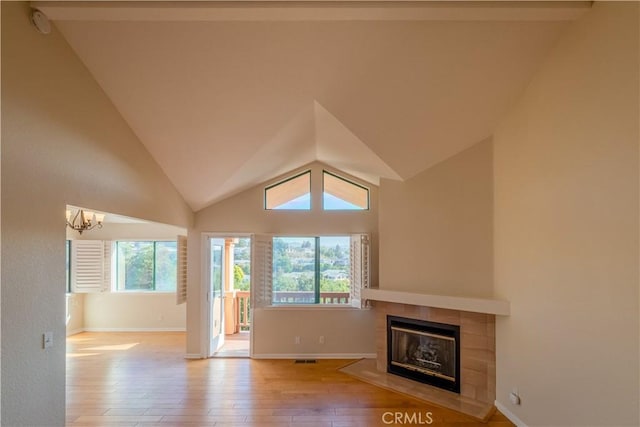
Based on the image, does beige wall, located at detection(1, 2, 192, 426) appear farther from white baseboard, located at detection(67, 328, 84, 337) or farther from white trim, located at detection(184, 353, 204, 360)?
white baseboard, located at detection(67, 328, 84, 337)

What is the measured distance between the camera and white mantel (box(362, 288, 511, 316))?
3688 millimetres

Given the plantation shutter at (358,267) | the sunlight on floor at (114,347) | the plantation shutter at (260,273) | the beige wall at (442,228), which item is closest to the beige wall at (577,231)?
the beige wall at (442,228)

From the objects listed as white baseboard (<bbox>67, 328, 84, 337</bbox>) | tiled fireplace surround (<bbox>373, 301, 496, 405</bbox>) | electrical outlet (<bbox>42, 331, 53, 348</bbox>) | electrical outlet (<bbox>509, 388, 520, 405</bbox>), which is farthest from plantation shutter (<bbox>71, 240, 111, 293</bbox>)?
electrical outlet (<bbox>509, 388, 520, 405</bbox>)

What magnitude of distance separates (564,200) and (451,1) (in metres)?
1.76

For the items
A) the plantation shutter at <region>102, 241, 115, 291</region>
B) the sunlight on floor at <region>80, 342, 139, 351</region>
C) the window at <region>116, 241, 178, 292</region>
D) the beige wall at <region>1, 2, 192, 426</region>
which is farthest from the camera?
the window at <region>116, 241, 178, 292</region>

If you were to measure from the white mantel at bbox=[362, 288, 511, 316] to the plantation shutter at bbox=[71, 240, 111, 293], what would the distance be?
5.71 m

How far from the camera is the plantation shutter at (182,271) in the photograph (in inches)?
220

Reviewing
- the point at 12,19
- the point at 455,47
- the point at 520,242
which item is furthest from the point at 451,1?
the point at 12,19

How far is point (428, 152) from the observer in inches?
163

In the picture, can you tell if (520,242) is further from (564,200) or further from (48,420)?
(48,420)

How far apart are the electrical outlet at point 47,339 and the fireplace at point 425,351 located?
383 cm

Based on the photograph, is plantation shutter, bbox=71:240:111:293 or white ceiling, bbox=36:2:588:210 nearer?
white ceiling, bbox=36:2:588:210

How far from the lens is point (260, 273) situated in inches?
223

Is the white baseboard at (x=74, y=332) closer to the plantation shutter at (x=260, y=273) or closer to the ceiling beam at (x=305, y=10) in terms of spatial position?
the plantation shutter at (x=260, y=273)
